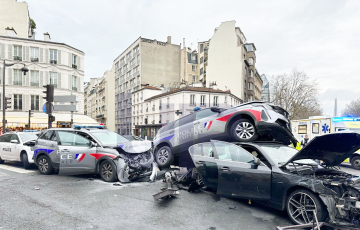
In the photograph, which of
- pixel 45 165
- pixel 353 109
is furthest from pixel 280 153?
pixel 353 109

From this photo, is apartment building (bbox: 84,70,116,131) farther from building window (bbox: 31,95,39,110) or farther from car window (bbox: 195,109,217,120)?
car window (bbox: 195,109,217,120)

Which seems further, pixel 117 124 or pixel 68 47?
pixel 117 124

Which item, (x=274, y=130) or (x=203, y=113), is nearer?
(x=274, y=130)

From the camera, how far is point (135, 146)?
7699 mm

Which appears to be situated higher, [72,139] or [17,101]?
[17,101]

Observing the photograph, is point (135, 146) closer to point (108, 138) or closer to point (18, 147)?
point (108, 138)

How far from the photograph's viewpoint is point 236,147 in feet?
17.4

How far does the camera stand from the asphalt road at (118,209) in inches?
169

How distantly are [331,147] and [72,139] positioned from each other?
7.49 meters

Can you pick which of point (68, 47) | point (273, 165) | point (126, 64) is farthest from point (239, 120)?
point (126, 64)

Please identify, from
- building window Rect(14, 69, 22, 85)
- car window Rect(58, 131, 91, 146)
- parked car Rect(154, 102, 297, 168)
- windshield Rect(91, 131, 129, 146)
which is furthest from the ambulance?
building window Rect(14, 69, 22, 85)

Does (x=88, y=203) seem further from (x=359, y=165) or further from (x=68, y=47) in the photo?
(x=68, y=47)

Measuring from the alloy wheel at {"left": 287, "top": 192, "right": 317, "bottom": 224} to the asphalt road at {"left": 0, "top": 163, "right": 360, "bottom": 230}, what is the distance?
0.31 m

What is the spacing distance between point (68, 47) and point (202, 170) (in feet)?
110
